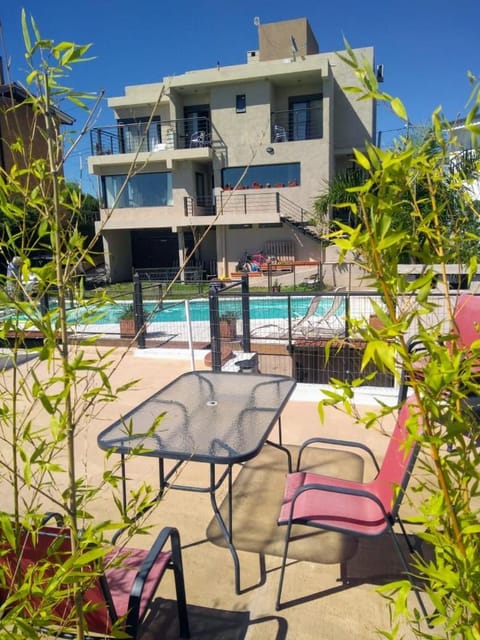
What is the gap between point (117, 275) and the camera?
2320cm

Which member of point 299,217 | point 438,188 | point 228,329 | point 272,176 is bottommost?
point 228,329

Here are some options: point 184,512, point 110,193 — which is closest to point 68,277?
point 184,512

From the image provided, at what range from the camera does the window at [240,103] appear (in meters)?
20.7

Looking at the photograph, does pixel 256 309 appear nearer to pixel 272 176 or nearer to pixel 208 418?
pixel 208 418

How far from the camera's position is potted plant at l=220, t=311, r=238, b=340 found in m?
7.37

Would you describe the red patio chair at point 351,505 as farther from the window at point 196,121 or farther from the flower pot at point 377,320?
the window at point 196,121

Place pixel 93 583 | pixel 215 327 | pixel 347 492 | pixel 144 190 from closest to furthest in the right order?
pixel 93 583
pixel 347 492
pixel 215 327
pixel 144 190

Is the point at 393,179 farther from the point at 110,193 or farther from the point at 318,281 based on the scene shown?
the point at 110,193

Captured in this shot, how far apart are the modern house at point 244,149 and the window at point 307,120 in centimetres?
4

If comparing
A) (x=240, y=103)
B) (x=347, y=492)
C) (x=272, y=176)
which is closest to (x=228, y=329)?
(x=347, y=492)

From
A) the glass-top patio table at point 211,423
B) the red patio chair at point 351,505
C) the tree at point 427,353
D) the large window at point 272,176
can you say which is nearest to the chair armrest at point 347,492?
the red patio chair at point 351,505

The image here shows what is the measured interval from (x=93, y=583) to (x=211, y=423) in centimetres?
160

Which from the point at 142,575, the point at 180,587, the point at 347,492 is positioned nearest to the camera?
the point at 142,575

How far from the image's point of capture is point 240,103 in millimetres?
20797
